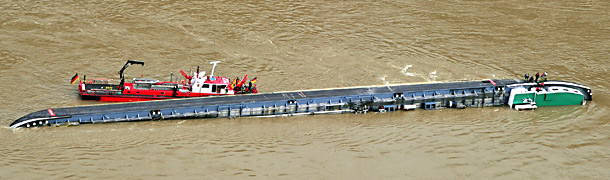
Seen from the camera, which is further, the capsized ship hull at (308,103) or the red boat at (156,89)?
the red boat at (156,89)

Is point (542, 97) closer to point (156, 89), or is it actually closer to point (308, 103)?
point (308, 103)

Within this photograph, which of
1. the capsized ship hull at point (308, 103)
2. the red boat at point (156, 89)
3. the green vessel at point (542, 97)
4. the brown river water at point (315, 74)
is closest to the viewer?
the brown river water at point (315, 74)

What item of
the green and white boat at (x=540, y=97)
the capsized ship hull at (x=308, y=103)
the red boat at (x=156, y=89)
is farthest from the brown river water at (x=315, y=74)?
the red boat at (x=156, y=89)

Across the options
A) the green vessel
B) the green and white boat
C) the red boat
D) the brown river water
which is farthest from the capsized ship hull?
the red boat

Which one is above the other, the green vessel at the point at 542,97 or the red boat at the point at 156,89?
the red boat at the point at 156,89

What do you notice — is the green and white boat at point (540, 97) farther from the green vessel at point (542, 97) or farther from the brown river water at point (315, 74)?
the brown river water at point (315, 74)

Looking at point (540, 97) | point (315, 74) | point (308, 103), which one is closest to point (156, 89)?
point (308, 103)

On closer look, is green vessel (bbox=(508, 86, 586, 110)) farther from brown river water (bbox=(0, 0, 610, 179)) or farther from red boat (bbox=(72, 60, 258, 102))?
red boat (bbox=(72, 60, 258, 102))
